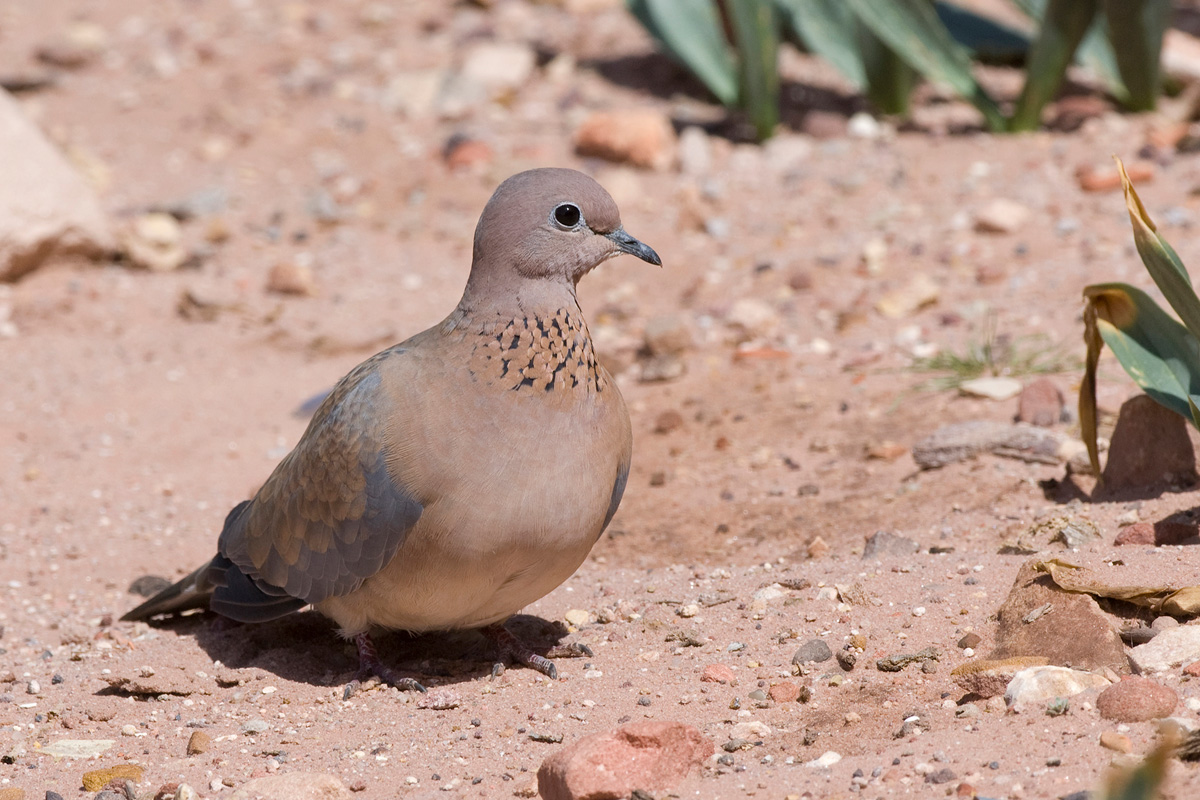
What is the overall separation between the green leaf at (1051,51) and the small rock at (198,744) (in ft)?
22.4

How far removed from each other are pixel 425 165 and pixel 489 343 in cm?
571

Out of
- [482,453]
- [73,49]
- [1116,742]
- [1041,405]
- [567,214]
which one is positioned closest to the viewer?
[1116,742]

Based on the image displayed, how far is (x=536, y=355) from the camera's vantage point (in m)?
3.91

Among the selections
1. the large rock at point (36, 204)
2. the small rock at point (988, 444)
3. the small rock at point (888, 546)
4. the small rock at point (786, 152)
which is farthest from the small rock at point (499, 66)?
the small rock at point (888, 546)

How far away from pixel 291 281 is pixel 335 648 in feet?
12.9

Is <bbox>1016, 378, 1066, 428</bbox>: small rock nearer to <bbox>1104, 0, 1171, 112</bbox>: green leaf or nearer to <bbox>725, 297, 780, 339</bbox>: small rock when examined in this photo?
<bbox>725, 297, 780, 339</bbox>: small rock

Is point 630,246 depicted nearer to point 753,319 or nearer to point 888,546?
point 888,546

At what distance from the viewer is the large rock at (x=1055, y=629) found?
11.6 ft

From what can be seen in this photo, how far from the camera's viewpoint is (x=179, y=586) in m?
4.82

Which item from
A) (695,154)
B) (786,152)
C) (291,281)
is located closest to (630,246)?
(291,281)

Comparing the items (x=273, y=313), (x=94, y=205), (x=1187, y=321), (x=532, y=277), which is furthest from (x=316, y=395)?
(x=1187, y=321)

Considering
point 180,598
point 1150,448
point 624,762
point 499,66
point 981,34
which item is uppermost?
point 981,34

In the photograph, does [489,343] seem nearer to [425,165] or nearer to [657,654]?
[657,654]

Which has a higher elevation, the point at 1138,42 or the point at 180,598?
the point at 1138,42
